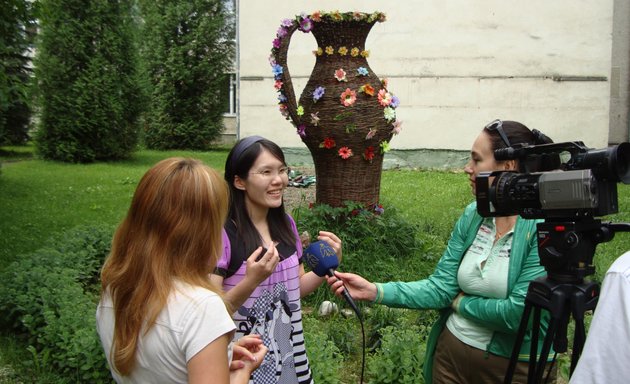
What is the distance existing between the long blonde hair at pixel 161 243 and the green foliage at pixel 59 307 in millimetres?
1946

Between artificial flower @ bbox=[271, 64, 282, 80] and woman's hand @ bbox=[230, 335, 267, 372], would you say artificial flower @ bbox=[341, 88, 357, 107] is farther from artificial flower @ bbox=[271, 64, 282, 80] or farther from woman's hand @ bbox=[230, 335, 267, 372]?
woman's hand @ bbox=[230, 335, 267, 372]

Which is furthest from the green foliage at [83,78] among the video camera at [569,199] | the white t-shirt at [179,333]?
the video camera at [569,199]

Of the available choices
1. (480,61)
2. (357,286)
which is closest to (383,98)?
(357,286)

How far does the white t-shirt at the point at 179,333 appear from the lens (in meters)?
1.62

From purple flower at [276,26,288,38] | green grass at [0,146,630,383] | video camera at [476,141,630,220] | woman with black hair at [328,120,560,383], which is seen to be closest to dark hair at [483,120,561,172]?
woman with black hair at [328,120,560,383]

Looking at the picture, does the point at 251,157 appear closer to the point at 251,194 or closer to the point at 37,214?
the point at 251,194

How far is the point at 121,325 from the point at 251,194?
1.04 metres

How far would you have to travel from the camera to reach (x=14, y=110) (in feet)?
61.4

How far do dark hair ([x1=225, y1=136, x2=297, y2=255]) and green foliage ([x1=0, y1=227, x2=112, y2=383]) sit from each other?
146 cm

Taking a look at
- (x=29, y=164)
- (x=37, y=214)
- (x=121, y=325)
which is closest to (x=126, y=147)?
(x=29, y=164)

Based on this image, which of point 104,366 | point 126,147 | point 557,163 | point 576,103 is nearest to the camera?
point 557,163

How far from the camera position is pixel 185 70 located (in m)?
20.5

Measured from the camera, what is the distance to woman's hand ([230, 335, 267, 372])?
185 centimetres

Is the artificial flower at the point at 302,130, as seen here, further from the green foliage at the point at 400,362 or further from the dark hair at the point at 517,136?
the dark hair at the point at 517,136
